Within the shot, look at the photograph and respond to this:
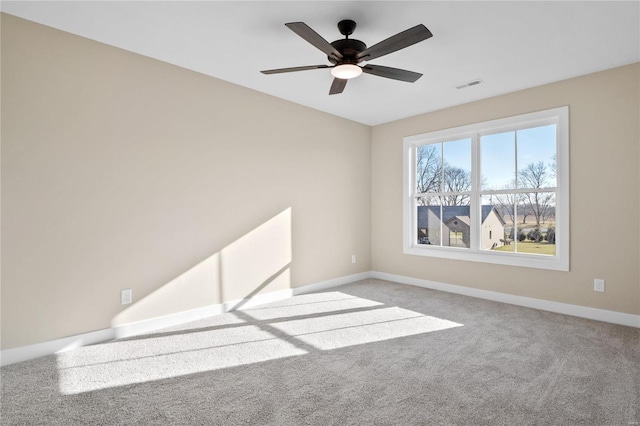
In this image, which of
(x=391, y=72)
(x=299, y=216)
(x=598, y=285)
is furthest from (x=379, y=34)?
(x=598, y=285)

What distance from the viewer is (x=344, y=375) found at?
7.61ft

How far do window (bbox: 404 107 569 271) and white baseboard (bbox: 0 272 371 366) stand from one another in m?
2.19

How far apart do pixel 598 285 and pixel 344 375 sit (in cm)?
298

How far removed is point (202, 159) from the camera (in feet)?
11.6

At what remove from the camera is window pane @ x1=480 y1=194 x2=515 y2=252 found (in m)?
4.24

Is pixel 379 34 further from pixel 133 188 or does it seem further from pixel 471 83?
pixel 133 188

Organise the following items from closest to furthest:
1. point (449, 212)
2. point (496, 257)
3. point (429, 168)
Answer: point (496, 257), point (449, 212), point (429, 168)

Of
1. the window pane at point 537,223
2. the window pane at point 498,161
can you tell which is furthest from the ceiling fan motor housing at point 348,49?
the window pane at point 537,223

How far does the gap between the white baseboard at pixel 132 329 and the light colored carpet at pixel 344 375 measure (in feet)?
0.33

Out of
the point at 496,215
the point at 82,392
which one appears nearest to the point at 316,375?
the point at 82,392

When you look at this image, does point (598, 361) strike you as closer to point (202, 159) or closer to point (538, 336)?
point (538, 336)

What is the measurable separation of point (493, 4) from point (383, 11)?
2.51 feet

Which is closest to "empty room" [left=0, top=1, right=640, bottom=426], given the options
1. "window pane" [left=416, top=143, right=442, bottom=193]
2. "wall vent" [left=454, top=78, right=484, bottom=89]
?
"wall vent" [left=454, top=78, right=484, bottom=89]

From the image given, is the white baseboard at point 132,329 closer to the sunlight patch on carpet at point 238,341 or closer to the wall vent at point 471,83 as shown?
the sunlight patch on carpet at point 238,341
